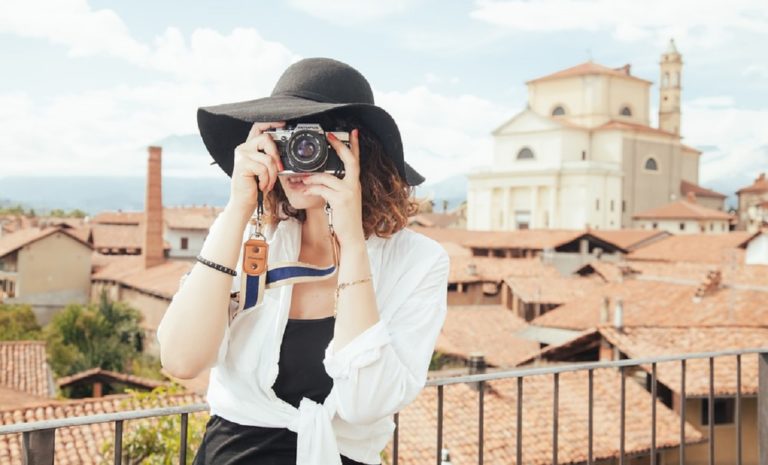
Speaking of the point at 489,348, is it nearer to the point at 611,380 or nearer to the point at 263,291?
the point at 611,380

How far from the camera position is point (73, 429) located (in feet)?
37.8

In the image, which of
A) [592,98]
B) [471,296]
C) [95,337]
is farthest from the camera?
[592,98]

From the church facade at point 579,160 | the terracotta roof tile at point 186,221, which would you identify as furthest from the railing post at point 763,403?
the terracotta roof tile at point 186,221

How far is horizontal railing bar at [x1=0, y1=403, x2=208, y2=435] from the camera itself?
1.61m

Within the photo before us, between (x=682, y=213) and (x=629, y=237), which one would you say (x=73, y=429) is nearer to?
(x=629, y=237)

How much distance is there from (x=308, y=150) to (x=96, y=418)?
0.84 meters

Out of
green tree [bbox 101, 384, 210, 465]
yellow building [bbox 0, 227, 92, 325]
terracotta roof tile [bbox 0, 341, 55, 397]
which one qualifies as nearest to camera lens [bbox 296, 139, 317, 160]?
green tree [bbox 101, 384, 210, 465]

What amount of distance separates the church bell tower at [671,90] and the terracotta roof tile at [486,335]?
37.6 metres

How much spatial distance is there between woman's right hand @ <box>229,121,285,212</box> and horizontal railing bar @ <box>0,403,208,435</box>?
0.59 meters

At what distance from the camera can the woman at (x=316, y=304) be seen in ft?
4.78

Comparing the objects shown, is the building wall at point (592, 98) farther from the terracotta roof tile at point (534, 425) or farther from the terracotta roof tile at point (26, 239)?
the terracotta roof tile at point (534, 425)

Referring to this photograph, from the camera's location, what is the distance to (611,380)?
14.4 m

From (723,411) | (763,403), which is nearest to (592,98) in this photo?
(723,411)

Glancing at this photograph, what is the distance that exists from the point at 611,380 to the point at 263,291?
13.8 metres
